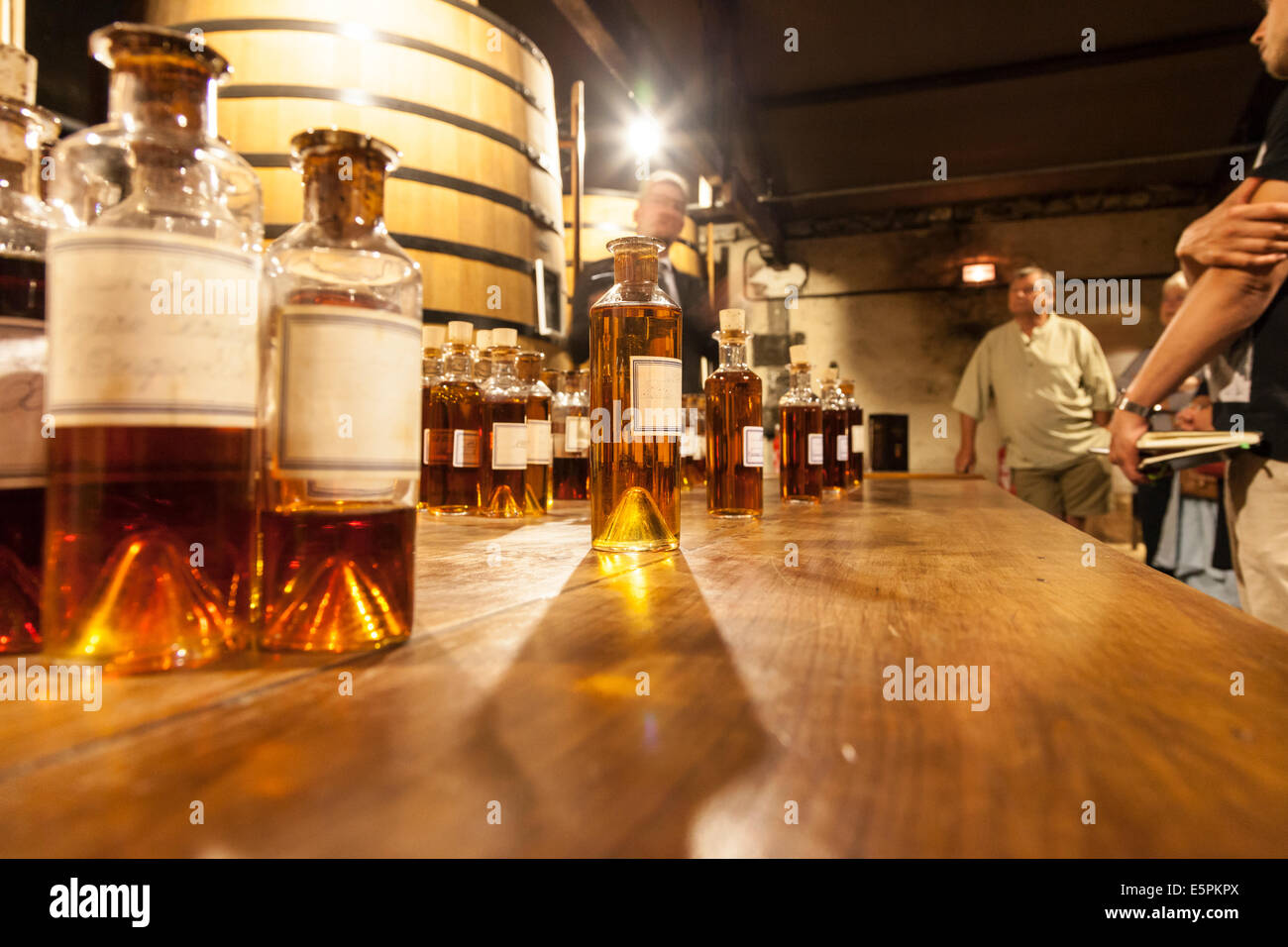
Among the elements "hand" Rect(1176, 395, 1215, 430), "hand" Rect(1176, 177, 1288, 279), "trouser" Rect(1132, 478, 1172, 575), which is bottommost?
"trouser" Rect(1132, 478, 1172, 575)

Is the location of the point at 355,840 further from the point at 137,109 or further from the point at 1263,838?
the point at 137,109

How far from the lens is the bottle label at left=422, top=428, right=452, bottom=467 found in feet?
4.33

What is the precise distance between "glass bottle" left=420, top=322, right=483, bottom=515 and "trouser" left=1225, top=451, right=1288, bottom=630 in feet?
5.08

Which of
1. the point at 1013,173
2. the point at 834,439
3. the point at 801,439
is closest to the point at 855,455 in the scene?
the point at 834,439

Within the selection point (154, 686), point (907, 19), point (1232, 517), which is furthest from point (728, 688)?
A: point (907, 19)

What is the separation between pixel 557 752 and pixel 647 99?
4.19 meters

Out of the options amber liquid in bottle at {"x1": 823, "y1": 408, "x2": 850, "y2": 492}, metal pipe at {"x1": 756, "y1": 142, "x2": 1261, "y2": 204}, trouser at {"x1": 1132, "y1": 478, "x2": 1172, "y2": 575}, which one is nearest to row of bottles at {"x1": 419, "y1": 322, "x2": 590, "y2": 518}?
amber liquid in bottle at {"x1": 823, "y1": 408, "x2": 850, "y2": 492}

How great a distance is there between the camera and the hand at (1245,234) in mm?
1384

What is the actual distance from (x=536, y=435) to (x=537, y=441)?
0.01m

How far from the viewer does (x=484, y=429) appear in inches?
49.8

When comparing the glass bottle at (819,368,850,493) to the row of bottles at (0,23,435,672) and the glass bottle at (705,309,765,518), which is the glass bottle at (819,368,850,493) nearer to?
the glass bottle at (705,309,765,518)

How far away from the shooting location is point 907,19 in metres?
3.93

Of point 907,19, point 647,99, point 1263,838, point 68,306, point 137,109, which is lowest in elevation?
point 1263,838

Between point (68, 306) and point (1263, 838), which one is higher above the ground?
point (68, 306)
